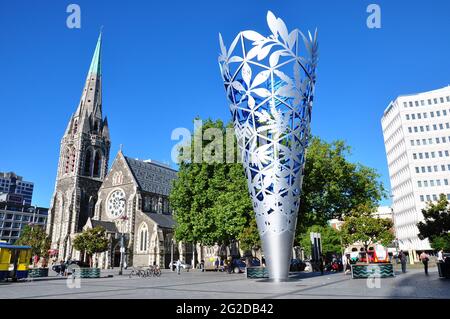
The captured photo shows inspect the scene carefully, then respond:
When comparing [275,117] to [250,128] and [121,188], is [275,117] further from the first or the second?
[121,188]

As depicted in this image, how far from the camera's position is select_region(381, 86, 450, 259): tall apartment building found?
74562 mm

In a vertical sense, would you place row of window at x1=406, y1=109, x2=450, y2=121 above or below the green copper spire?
below

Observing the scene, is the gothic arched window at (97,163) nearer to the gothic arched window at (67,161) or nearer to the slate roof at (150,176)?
the gothic arched window at (67,161)

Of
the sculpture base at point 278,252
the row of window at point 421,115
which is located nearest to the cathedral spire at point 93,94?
the sculpture base at point 278,252

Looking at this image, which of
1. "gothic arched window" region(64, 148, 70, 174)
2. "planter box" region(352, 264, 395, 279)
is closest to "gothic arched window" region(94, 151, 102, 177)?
"gothic arched window" region(64, 148, 70, 174)

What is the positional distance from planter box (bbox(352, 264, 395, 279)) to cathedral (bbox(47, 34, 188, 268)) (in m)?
35.9

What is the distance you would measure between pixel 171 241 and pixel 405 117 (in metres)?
57.8

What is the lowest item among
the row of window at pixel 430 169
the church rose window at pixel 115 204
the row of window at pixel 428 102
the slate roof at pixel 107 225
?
the slate roof at pixel 107 225

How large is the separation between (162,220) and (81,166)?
2024cm

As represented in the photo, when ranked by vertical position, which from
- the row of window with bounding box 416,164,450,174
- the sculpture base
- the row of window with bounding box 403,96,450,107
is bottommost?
the sculpture base

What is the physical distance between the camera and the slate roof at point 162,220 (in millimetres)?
59844

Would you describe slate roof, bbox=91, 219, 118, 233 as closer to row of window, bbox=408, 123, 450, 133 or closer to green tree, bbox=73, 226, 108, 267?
green tree, bbox=73, 226, 108, 267

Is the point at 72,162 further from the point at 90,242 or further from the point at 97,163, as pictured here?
the point at 90,242
